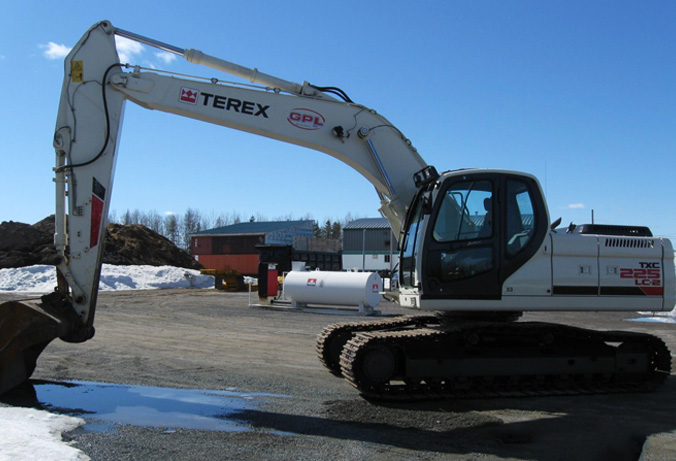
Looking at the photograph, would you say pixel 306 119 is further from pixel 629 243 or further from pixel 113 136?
pixel 629 243

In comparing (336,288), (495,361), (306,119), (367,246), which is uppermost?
(367,246)

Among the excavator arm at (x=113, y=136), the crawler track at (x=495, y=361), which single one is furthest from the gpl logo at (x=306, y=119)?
the crawler track at (x=495, y=361)

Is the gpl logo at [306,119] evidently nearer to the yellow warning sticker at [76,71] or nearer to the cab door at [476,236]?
the cab door at [476,236]

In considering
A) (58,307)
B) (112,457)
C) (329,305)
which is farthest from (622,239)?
(329,305)

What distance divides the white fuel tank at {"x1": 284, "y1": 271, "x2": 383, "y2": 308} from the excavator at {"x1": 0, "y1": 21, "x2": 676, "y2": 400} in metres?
10.6

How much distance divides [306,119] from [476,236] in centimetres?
284

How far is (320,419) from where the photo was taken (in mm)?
6625

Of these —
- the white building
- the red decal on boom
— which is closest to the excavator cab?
the red decal on boom

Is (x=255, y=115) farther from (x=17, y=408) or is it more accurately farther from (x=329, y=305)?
(x=329, y=305)

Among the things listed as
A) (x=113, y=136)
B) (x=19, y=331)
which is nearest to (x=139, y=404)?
(x=19, y=331)

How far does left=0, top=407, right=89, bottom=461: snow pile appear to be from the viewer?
16.3 ft

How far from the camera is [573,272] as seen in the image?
800 cm

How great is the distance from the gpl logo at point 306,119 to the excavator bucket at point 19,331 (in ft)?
12.9

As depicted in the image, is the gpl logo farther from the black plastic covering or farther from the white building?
the white building
